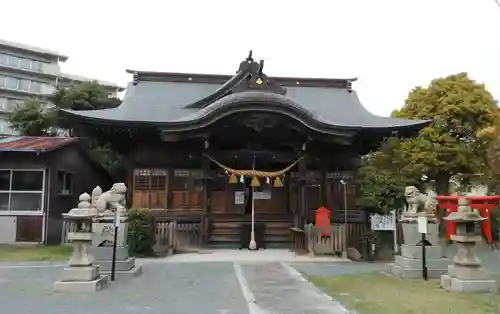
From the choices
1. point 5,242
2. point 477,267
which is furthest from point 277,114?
point 5,242

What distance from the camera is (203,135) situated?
48.8 feet

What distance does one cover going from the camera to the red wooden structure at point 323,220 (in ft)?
44.0

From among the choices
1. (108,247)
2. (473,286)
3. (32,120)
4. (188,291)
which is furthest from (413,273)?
(32,120)

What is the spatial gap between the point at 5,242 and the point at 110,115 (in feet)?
20.3

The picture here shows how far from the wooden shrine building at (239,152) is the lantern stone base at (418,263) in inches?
219

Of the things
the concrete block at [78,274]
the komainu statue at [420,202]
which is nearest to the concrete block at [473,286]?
the komainu statue at [420,202]

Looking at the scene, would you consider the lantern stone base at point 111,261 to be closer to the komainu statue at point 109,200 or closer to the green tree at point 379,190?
the komainu statue at point 109,200

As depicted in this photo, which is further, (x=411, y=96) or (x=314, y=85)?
(x=411, y=96)

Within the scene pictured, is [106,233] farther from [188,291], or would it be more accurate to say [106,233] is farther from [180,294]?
[180,294]

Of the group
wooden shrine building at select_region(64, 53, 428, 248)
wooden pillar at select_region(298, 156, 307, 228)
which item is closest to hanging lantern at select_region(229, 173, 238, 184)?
wooden shrine building at select_region(64, 53, 428, 248)

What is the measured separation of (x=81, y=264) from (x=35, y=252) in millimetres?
7046

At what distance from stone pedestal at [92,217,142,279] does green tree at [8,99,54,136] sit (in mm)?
17045

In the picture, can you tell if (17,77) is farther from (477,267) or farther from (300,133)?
(477,267)

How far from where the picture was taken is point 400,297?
7449 mm
